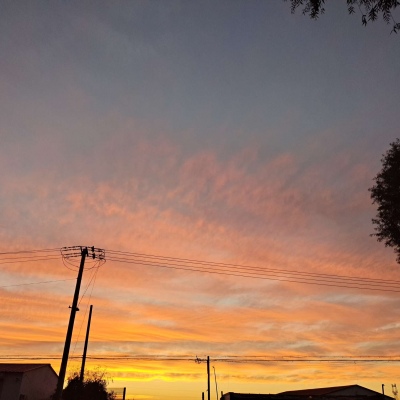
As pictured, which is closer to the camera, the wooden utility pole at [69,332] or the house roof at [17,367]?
the wooden utility pole at [69,332]

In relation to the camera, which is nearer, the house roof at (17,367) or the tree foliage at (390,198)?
the tree foliage at (390,198)

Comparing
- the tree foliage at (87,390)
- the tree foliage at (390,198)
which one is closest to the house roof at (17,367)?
the tree foliage at (87,390)

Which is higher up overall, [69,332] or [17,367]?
[17,367]

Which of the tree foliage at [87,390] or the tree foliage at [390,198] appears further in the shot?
the tree foliage at [87,390]

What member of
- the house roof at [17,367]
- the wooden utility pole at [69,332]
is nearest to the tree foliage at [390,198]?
the wooden utility pole at [69,332]


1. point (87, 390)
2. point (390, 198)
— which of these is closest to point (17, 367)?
point (87, 390)

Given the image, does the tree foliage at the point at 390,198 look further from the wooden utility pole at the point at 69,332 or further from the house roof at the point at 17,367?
the house roof at the point at 17,367

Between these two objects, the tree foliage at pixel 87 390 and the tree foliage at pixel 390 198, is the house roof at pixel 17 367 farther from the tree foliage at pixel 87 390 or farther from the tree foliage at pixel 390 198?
the tree foliage at pixel 390 198

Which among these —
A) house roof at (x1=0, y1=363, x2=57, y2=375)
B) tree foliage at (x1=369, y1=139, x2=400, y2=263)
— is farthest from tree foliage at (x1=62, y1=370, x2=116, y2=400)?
tree foliage at (x1=369, y1=139, x2=400, y2=263)

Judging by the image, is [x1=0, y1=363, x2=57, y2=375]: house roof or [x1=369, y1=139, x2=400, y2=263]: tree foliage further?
[x1=0, y1=363, x2=57, y2=375]: house roof

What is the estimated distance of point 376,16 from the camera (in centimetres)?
852

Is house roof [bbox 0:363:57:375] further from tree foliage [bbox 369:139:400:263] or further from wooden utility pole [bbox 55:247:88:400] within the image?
tree foliage [bbox 369:139:400:263]

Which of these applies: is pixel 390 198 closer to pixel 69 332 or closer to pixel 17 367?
pixel 69 332

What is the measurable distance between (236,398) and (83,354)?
64.0 feet
